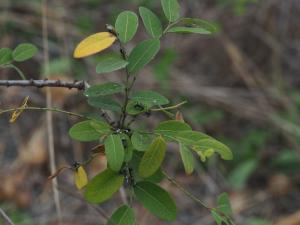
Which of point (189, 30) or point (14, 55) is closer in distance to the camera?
point (189, 30)

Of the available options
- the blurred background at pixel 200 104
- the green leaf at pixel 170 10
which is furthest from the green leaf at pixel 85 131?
the blurred background at pixel 200 104

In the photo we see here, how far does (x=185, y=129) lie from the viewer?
2.95 feet

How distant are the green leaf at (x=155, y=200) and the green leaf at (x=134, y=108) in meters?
0.12

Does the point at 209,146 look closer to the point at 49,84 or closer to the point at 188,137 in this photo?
the point at 188,137

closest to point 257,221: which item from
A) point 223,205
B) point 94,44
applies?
point 223,205

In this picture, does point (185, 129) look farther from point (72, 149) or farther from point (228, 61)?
point (228, 61)

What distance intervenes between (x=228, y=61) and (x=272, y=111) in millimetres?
529

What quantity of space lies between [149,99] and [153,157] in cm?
13

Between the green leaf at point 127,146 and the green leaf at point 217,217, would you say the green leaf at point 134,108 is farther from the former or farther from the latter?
the green leaf at point 217,217

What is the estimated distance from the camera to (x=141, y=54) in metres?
0.92

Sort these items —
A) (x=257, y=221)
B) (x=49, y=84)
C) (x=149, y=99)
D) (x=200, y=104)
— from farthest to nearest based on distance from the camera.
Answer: (x=200, y=104) < (x=257, y=221) < (x=49, y=84) < (x=149, y=99)

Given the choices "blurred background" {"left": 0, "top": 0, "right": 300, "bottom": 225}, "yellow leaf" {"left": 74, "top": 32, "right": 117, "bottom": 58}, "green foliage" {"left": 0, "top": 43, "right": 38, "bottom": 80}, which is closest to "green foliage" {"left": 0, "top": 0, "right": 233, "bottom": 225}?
"yellow leaf" {"left": 74, "top": 32, "right": 117, "bottom": 58}

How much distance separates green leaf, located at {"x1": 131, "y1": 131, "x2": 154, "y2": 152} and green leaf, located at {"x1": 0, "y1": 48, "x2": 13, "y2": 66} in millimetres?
328

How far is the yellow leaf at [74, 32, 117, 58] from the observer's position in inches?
35.7
